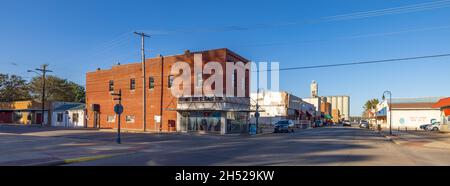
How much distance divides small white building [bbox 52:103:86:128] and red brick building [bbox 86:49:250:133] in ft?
7.08

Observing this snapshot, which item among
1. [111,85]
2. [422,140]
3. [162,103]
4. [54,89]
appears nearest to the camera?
[422,140]

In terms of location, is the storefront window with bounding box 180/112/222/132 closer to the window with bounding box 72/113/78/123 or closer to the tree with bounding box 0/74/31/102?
the window with bounding box 72/113/78/123

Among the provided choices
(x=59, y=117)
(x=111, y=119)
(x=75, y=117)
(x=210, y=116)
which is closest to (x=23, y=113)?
(x=59, y=117)

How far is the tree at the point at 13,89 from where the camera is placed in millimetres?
71250

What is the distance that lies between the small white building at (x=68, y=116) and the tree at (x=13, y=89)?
2350 centimetres

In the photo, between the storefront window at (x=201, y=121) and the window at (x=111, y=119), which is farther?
the window at (x=111, y=119)

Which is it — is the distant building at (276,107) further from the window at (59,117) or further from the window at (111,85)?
the window at (59,117)

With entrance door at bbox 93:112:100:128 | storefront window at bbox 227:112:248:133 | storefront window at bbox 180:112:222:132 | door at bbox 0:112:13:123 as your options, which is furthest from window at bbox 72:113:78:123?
storefront window at bbox 227:112:248:133

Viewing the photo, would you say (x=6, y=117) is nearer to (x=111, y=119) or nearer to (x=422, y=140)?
(x=111, y=119)

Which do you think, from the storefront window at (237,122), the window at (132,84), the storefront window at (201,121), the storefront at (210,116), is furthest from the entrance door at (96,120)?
the storefront window at (237,122)

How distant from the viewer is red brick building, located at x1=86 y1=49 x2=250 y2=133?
3597 cm

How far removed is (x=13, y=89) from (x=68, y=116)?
3044cm

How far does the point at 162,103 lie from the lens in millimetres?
39500
